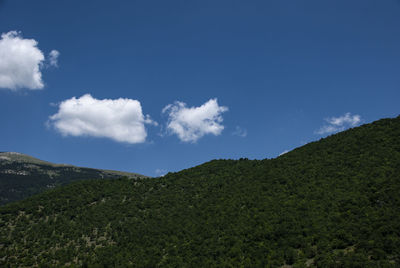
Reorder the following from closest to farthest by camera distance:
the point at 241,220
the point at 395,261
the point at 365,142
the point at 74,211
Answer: the point at 395,261
the point at 241,220
the point at 365,142
the point at 74,211

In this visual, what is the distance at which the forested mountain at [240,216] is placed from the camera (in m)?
24.4

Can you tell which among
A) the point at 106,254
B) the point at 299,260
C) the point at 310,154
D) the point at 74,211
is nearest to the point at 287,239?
the point at 299,260

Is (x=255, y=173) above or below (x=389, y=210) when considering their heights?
above

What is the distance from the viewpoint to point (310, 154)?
164ft

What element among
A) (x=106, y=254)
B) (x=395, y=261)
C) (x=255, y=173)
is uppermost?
(x=255, y=173)

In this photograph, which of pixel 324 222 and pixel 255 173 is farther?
pixel 255 173

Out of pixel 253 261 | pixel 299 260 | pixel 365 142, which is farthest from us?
pixel 365 142

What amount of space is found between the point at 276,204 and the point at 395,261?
1700cm

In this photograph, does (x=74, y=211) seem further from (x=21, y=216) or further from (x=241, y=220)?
(x=241, y=220)

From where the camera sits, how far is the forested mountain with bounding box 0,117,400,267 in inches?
959

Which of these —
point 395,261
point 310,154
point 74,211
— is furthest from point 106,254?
point 310,154

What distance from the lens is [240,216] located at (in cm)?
3588

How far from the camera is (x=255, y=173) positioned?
5112cm

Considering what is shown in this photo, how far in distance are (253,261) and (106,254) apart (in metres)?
20.3
